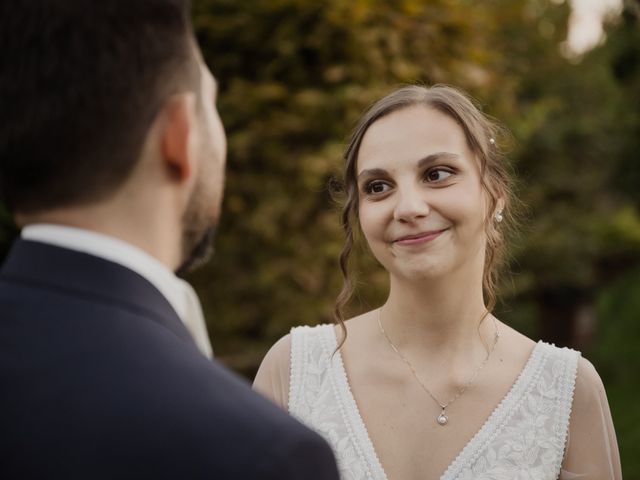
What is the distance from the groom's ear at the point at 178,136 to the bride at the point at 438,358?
139cm

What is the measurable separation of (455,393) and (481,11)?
473 cm

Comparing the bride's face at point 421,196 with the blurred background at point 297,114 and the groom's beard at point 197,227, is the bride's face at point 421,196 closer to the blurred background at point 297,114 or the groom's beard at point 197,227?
the groom's beard at point 197,227

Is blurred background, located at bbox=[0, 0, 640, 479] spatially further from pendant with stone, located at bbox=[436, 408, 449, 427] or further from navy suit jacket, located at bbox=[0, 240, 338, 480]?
navy suit jacket, located at bbox=[0, 240, 338, 480]

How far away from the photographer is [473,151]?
2.73 meters

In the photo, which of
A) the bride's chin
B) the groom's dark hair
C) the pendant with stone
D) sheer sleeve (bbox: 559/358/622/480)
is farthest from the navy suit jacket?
sheer sleeve (bbox: 559/358/622/480)

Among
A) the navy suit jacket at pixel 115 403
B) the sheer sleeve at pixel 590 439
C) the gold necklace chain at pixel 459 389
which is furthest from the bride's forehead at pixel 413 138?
the navy suit jacket at pixel 115 403

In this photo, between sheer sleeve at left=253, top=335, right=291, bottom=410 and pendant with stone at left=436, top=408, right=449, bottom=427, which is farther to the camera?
sheer sleeve at left=253, top=335, right=291, bottom=410

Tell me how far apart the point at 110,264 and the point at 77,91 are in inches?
10.7

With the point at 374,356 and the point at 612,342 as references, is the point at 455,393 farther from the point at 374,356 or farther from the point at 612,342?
the point at 612,342

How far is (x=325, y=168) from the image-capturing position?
5867mm

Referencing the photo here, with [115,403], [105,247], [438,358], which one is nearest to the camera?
[115,403]

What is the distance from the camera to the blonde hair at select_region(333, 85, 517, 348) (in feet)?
9.04

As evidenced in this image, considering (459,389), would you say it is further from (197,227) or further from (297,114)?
(297,114)

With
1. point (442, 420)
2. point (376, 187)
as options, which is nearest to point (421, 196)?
point (376, 187)
